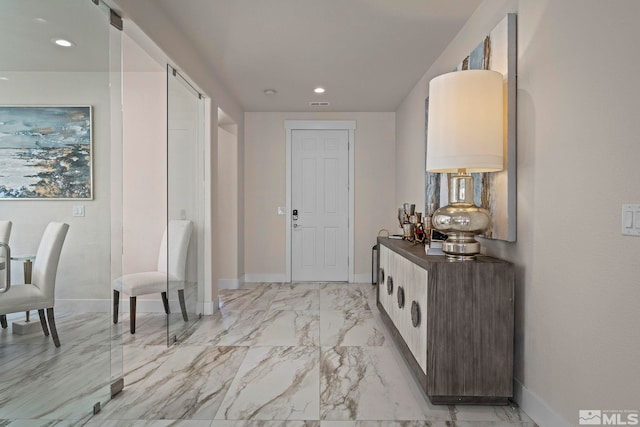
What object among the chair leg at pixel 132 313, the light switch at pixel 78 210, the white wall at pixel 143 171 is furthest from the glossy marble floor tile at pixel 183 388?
the white wall at pixel 143 171

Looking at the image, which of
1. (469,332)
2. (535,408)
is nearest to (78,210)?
(469,332)

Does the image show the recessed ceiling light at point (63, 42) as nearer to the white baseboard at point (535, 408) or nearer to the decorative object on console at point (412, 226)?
the decorative object on console at point (412, 226)

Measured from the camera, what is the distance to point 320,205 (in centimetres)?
581

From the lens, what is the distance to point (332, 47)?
3381 millimetres

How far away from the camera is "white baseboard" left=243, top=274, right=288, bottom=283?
5.80m

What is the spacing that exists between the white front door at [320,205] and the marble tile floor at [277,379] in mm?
1735

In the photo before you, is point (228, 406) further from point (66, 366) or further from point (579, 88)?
point (579, 88)

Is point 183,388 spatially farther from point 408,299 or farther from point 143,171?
point 143,171

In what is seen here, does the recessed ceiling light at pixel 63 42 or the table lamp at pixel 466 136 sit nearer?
the recessed ceiling light at pixel 63 42

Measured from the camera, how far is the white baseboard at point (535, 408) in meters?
1.86

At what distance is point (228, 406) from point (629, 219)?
2.09 meters

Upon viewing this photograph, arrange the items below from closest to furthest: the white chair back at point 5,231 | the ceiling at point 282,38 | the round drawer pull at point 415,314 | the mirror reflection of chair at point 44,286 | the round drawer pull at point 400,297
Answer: the white chair back at point 5,231 → the mirror reflection of chair at point 44,286 → the ceiling at point 282,38 → the round drawer pull at point 415,314 → the round drawer pull at point 400,297

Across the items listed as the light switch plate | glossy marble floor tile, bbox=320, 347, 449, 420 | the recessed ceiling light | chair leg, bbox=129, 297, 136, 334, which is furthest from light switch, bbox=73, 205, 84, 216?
the light switch plate

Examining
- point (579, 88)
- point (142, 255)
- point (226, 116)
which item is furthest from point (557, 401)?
point (226, 116)
